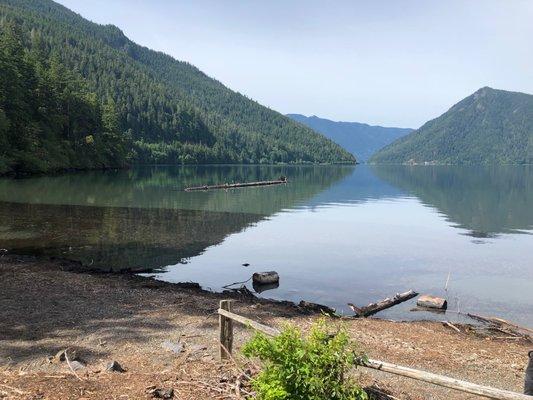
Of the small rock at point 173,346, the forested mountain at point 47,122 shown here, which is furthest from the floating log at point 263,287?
the forested mountain at point 47,122

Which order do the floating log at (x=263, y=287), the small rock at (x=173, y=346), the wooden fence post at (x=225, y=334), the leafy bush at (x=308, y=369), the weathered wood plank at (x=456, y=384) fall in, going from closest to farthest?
1. the weathered wood plank at (x=456, y=384)
2. the leafy bush at (x=308, y=369)
3. the wooden fence post at (x=225, y=334)
4. the small rock at (x=173, y=346)
5. the floating log at (x=263, y=287)

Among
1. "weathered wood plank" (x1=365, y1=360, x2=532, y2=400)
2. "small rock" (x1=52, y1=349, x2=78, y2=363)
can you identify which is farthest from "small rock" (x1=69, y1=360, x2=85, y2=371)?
"weathered wood plank" (x1=365, y1=360, x2=532, y2=400)

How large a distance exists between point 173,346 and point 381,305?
11561mm

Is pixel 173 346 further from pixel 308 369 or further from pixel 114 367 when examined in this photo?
pixel 308 369

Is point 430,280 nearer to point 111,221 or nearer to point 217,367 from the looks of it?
point 217,367

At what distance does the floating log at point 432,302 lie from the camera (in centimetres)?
2203

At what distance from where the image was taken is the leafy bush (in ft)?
25.7

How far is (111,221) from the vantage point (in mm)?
42688

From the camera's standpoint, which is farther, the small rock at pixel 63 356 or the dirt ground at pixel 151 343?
the small rock at pixel 63 356

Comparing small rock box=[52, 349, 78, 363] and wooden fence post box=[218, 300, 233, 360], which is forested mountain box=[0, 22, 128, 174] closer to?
small rock box=[52, 349, 78, 363]

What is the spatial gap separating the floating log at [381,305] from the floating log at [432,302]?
2.84 feet

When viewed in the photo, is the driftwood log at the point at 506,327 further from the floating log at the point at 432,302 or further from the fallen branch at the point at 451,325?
the fallen branch at the point at 451,325

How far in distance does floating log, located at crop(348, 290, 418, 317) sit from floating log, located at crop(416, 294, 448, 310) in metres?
0.87

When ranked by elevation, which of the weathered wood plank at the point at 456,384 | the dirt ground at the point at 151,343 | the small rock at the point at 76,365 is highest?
the weathered wood plank at the point at 456,384
